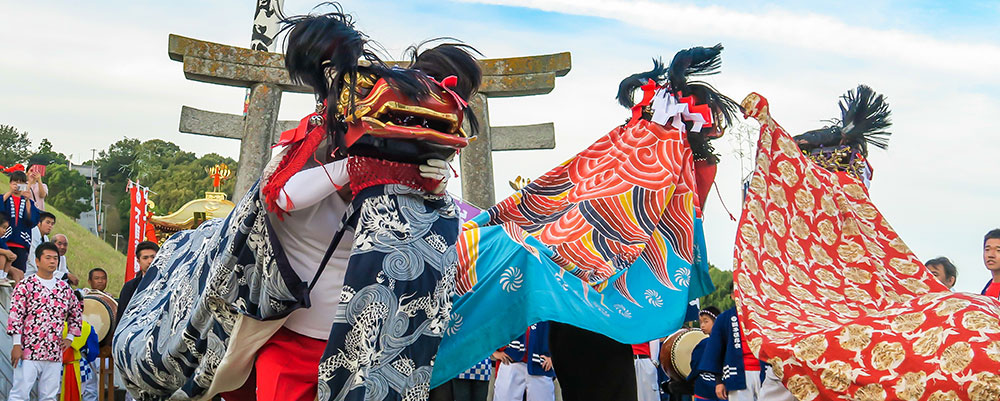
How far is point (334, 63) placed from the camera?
3.89m

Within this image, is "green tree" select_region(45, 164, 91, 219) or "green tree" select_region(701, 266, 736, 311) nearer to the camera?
"green tree" select_region(701, 266, 736, 311)

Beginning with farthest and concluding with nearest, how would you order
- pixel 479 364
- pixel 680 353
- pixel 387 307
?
pixel 680 353, pixel 479 364, pixel 387 307

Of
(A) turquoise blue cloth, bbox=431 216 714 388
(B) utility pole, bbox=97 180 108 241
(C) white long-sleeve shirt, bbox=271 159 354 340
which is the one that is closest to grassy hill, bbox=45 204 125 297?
(B) utility pole, bbox=97 180 108 241

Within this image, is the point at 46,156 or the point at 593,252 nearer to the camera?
the point at 593,252

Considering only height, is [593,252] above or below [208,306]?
above

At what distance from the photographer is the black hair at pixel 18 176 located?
13.2m

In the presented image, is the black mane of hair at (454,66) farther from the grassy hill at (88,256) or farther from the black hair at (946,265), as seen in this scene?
the grassy hill at (88,256)

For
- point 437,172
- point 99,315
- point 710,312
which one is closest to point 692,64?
point 437,172

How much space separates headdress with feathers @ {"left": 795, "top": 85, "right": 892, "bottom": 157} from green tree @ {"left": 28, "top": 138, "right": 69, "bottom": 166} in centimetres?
4848

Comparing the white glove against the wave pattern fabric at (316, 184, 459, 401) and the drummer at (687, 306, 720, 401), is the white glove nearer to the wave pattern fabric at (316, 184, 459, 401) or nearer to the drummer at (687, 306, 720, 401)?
the wave pattern fabric at (316, 184, 459, 401)

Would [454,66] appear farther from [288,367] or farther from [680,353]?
[680,353]

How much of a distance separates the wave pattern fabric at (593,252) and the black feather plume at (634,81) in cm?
23

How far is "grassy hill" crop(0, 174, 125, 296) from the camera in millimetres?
28953

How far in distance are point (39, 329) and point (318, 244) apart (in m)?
7.17
